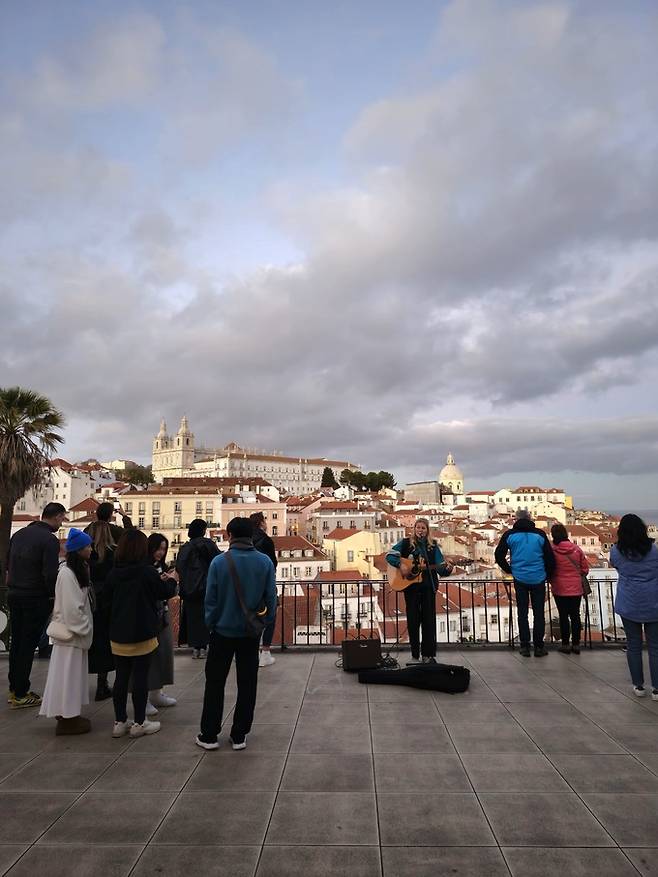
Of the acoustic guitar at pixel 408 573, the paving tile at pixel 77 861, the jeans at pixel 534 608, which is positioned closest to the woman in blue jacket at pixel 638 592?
the jeans at pixel 534 608

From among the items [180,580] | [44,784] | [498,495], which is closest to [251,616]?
[44,784]

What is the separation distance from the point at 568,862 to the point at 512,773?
1.01m

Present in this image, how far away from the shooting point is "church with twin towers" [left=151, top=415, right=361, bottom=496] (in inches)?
5714

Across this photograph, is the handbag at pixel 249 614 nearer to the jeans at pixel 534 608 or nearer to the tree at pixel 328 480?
the jeans at pixel 534 608

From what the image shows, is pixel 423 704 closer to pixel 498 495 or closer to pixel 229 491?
pixel 229 491

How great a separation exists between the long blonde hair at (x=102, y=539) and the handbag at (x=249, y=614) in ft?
5.87

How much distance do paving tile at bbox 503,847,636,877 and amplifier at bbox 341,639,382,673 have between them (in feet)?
11.5

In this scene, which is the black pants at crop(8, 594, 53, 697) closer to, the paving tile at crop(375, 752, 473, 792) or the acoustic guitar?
the paving tile at crop(375, 752, 473, 792)

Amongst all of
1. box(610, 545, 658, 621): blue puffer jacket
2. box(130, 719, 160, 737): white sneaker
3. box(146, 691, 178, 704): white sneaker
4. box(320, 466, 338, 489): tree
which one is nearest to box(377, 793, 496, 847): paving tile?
box(130, 719, 160, 737): white sneaker

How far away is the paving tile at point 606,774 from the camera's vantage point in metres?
3.54

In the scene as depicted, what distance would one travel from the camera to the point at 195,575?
6.62m

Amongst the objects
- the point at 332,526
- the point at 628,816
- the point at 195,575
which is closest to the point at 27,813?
the point at 195,575

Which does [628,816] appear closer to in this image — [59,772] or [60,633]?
[59,772]

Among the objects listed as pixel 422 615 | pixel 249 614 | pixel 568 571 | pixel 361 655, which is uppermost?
pixel 568 571
